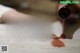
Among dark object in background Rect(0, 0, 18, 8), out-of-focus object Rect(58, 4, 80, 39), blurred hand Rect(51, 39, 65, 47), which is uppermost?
dark object in background Rect(0, 0, 18, 8)

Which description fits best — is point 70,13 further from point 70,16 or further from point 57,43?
point 57,43

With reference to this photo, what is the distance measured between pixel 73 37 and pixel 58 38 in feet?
0.23

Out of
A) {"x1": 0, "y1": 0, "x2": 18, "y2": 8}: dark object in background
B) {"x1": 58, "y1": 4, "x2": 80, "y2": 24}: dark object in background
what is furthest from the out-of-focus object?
{"x1": 0, "y1": 0, "x2": 18, "y2": 8}: dark object in background

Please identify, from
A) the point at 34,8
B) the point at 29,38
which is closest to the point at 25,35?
the point at 29,38

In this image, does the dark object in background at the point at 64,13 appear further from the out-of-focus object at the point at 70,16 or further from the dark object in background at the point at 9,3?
the dark object in background at the point at 9,3

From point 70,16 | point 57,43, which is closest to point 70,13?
Result: point 70,16

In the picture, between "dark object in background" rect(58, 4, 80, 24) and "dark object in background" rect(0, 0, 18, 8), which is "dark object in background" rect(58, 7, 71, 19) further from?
"dark object in background" rect(0, 0, 18, 8)

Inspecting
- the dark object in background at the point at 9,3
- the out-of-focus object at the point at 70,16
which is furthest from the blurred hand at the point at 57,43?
the dark object in background at the point at 9,3

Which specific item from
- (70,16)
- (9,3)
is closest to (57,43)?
(70,16)

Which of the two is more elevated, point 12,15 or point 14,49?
point 12,15

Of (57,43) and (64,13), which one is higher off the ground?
(64,13)

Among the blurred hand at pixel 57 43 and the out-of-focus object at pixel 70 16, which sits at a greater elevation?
the out-of-focus object at pixel 70 16

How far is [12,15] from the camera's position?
2.48 feet

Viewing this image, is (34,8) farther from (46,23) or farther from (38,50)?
(38,50)
